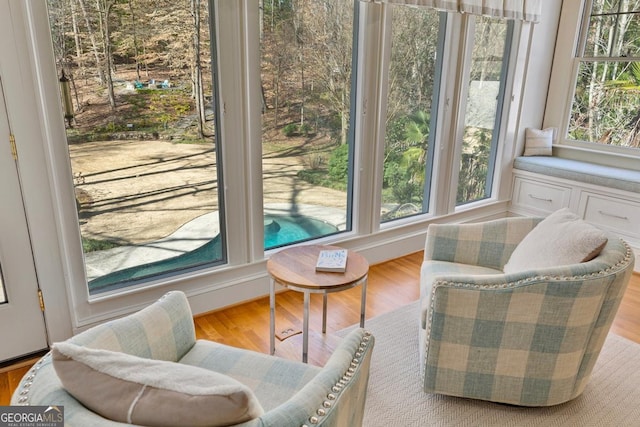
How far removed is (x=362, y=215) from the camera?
3.23 m

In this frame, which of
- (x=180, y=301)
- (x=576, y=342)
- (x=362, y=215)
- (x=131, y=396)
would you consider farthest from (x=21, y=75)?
(x=576, y=342)

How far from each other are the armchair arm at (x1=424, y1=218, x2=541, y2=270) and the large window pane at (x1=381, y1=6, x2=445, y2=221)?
1023 millimetres

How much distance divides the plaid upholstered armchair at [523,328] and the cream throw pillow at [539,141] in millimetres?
2583

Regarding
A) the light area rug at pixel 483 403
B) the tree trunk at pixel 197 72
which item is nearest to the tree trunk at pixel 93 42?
the tree trunk at pixel 197 72

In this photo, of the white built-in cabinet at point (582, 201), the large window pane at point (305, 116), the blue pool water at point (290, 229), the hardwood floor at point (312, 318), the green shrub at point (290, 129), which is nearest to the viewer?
the hardwood floor at point (312, 318)

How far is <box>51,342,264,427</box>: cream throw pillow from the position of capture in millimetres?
845

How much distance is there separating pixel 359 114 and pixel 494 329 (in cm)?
174

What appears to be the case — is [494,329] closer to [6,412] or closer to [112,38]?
[6,412]

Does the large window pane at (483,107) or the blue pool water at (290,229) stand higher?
the large window pane at (483,107)

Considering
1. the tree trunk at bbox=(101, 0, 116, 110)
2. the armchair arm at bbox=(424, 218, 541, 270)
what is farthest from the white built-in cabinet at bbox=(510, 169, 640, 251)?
the tree trunk at bbox=(101, 0, 116, 110)

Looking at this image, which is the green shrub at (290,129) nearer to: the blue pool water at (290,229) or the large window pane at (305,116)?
the large window pane at (305,116)

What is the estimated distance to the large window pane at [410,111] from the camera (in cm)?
312

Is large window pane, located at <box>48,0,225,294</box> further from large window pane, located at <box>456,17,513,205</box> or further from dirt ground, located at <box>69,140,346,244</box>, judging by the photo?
large window pane, located at <box>456,17,513,205</box>

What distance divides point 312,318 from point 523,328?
124cm
